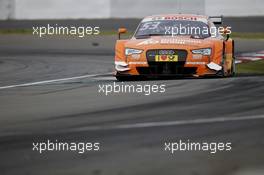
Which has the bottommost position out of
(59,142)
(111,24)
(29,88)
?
(111,24)

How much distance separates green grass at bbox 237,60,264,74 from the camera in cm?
1472

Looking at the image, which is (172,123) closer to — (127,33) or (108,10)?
(127,33)

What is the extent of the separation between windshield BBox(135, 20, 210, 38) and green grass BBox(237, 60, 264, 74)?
1614mm

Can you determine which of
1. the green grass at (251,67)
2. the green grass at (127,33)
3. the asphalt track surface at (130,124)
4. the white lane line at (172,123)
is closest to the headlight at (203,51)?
the asphalt track surface at (130,124)

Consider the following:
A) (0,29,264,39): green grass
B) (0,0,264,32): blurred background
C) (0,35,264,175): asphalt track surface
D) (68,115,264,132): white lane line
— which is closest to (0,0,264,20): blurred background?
(0,0,264,32): blurred background

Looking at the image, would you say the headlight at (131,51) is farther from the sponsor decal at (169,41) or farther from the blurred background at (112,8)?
the blurred background at (112,8)

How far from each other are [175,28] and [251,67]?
2929 millimetres

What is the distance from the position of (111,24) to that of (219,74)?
1544 centimetres

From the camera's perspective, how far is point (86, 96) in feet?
34.9

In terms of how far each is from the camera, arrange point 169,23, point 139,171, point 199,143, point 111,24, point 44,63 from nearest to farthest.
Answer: point 139,171, point 199,143, point 169,23, point 44,63, point 111,24

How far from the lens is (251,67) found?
51.3 ft

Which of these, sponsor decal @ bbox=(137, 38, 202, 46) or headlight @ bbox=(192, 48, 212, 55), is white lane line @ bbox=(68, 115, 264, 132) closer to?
headlight @ bbox=(192, 48, 212, 55)

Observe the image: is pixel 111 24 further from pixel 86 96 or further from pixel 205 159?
pixel 205 159

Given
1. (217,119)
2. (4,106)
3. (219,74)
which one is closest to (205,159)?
(217,119)
